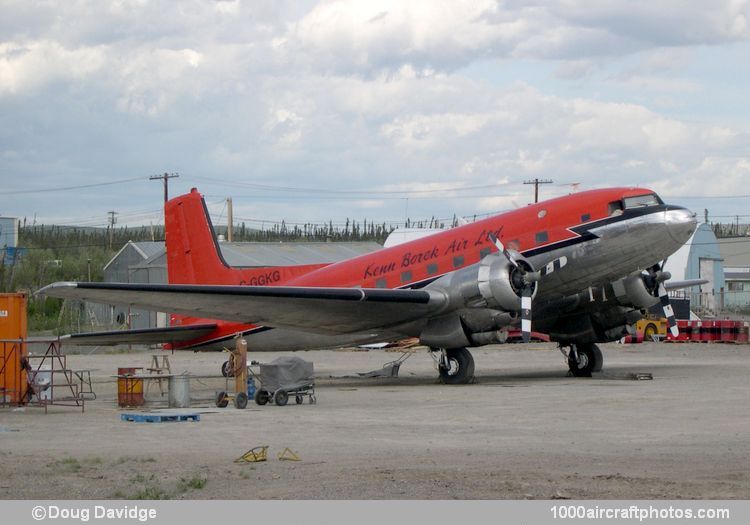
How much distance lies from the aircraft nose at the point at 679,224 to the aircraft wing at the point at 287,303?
5.67 meters

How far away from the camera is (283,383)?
21.7 metres

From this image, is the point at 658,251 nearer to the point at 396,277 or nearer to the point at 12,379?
the point at 396,277

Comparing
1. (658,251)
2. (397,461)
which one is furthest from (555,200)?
(397,461)

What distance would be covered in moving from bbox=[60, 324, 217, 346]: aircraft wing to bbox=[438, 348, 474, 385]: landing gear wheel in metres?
7.06

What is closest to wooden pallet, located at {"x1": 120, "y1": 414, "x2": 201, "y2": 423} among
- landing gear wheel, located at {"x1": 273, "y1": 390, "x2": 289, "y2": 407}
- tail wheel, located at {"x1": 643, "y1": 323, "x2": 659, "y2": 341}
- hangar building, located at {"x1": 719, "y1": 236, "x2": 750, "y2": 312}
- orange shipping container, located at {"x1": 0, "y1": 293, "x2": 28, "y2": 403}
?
landing gear wheel, located at {"x1": 273, "y1": 390, "x2": 289, "y2": 407}

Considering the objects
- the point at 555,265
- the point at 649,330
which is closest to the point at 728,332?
the point at 649,330

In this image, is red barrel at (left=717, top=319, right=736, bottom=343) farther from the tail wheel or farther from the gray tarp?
the gray tarp

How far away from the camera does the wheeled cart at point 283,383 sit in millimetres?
21562

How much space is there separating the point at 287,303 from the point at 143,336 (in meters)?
4.53

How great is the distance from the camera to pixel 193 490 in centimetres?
1120

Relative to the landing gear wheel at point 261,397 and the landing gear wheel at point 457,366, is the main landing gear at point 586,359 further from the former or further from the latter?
the landing gear wheel at point 261,397

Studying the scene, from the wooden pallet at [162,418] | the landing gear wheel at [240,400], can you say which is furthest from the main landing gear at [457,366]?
the wooden pallet at [162,418]

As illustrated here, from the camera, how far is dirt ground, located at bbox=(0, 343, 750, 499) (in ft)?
36.8
